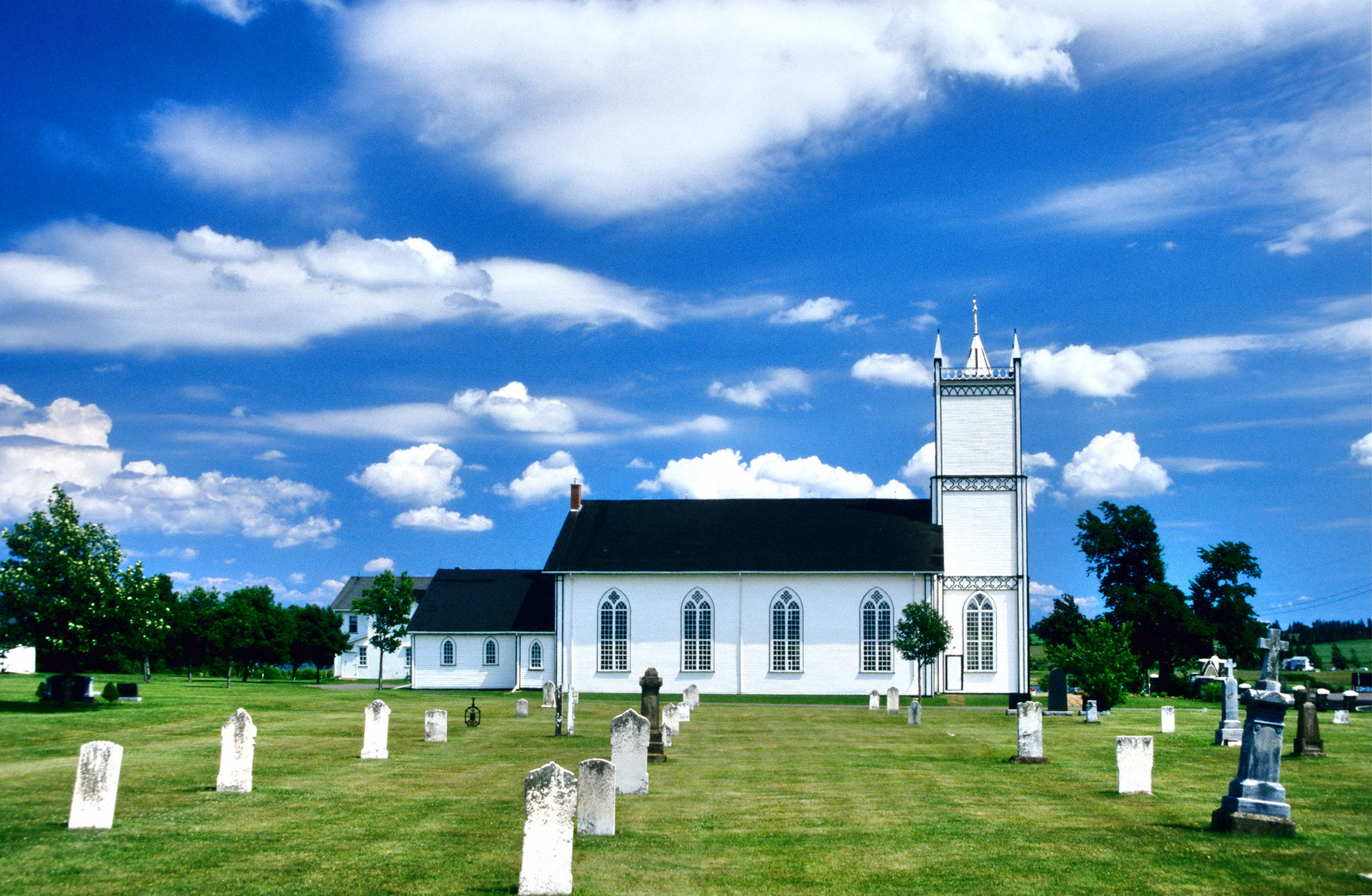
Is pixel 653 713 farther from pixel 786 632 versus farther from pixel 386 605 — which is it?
pixel 386 605

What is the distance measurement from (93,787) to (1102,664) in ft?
120

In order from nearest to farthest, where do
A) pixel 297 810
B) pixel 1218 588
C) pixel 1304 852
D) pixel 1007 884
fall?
1. pixel 1007 884
2. pixel 1304 852
3. pixel 297 810
4. pixel 1218 588

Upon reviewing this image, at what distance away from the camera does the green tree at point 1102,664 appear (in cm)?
4228

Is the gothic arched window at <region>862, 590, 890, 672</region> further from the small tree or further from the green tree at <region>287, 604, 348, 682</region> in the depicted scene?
the green tree at <region>287, 604, 348, 682</region>

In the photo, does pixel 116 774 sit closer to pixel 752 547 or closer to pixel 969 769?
pixel 969 769

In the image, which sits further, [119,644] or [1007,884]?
[119,644]

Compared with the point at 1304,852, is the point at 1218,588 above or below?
above

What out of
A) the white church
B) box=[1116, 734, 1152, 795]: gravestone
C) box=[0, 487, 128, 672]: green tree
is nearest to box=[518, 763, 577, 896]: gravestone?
box=[1116, 734, 1152, 795]: gravestone

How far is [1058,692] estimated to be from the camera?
132 ft

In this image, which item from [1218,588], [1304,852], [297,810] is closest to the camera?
[1304,852]

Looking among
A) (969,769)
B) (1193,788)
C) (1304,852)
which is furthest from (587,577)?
(1304,852)

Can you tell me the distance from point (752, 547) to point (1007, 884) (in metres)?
47.2

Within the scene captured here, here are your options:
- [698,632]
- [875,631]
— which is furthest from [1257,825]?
[698,632]

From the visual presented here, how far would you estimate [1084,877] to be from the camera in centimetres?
1259
